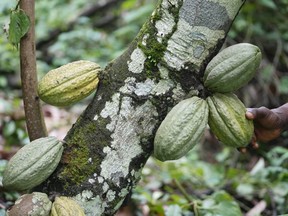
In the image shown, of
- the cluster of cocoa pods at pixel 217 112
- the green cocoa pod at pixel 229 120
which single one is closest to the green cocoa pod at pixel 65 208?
the cluster of cocoa pods at pixel 217 112

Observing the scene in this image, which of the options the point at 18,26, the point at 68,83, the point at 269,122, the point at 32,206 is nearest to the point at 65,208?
the point at 32,206

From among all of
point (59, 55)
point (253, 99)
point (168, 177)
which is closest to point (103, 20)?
point (59, 55)

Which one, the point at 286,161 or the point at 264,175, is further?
the point at 286,161

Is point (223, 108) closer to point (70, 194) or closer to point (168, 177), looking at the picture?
point (70, 194)

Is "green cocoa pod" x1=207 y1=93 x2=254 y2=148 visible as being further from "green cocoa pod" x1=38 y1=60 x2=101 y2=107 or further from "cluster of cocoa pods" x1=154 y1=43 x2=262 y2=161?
"green cocoa pod" x1=38 y1=60 x2=101 y2=107

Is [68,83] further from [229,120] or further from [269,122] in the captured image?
[269,122]

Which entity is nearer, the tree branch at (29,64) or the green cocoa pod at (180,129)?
the green cocoa pod at (180,129)

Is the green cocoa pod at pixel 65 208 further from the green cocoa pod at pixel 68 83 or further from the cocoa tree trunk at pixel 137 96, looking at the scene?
the green cocoa pod at pixel 68 83
